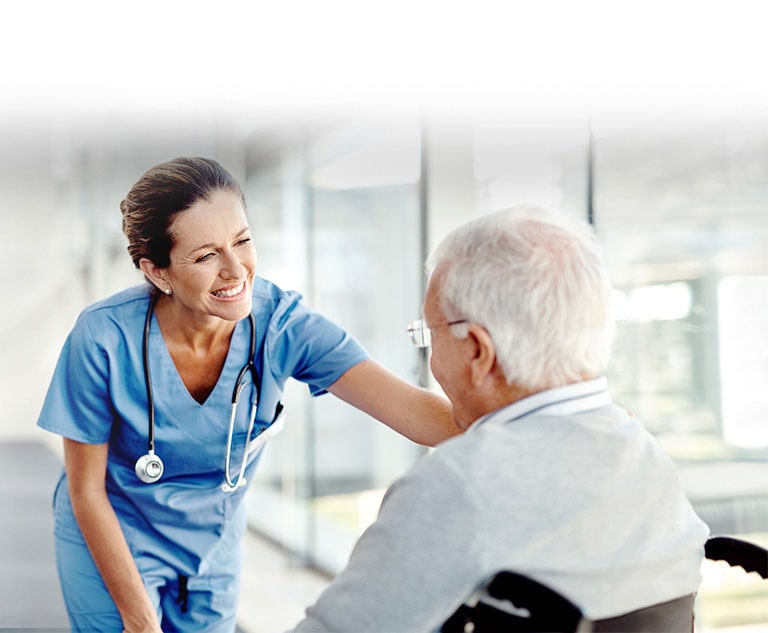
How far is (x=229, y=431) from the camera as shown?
159cm

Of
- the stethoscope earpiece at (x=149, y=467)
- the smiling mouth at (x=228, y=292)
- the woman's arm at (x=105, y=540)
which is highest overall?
the smiling mouth at (x=228, y=292)

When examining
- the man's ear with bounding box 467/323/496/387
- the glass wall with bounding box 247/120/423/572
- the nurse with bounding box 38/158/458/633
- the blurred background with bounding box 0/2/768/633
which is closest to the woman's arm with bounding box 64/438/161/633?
the nurse with bounding box 38/158/458/633

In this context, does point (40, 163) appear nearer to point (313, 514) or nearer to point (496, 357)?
point (313, 514)

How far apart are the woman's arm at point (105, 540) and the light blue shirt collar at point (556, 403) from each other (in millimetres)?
837

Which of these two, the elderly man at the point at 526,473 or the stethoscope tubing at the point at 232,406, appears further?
the stethoscope tubing at the point at 232,406

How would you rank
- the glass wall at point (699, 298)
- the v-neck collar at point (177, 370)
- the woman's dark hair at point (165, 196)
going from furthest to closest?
the glass wall at point (699, 298) < the v-neck collar at point (177, 370) < the woman's dark hair at point (165, 196)

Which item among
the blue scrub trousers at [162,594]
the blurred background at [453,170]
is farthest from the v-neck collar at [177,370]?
the blurred background at [453,170]

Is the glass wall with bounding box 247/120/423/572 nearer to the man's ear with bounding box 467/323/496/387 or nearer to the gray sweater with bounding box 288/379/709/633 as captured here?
the man's ear with bounding box 467/323/496/387

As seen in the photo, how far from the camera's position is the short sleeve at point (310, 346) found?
164cm

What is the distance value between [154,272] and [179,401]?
240mm

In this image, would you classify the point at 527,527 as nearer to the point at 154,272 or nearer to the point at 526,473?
the point at 526,473

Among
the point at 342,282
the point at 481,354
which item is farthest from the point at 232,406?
the point at 342,282

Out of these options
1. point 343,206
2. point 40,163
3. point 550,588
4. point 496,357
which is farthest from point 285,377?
point 40,163

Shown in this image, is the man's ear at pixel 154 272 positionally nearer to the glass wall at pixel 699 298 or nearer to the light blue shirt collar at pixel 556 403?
the light blue shirt collar at pixel 556 403
